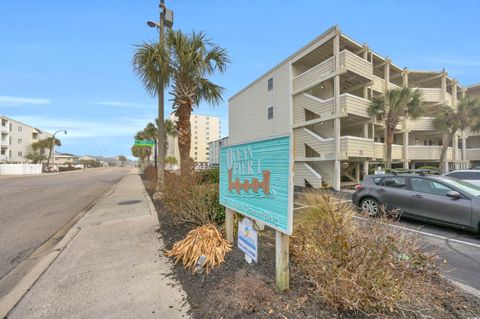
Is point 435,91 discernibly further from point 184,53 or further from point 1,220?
point 1,220

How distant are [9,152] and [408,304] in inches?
3046

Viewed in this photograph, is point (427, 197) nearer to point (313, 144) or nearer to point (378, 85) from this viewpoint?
point (313, 144)

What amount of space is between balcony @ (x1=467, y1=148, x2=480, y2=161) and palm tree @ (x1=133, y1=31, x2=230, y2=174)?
29880 mm

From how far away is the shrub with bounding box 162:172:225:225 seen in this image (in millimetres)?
4594

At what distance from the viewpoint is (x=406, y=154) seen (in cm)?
1881

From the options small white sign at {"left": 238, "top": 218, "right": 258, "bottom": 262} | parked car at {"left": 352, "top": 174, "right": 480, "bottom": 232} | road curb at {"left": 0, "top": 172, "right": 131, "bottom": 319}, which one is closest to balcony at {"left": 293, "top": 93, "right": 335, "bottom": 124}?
parked car at {"left": 352, "top": 174, "right": 480, "bottom": 232}

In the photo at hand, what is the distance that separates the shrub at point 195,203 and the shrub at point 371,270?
7.43 feet

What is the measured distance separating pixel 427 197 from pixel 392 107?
41.1 ft

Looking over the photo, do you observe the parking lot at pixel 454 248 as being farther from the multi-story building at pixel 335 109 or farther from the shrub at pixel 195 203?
the multi-story building at pixel 335 109

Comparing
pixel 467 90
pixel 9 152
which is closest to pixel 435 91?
pixel 467 90

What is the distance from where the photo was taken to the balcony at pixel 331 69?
13.7 metres

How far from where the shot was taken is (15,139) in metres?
55.8

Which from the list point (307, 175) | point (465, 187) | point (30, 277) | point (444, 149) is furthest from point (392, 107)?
point (30, 277)

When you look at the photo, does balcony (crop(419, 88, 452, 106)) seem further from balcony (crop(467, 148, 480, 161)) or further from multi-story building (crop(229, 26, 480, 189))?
balcony (crop(467, 148, 480, 161))
